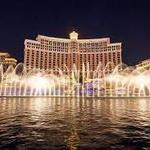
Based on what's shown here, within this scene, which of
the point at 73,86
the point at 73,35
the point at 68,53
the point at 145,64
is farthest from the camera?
the point at 73,35

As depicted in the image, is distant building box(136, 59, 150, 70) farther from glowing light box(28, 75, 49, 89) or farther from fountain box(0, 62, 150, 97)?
glowing light box(28, 75, 49, 89)

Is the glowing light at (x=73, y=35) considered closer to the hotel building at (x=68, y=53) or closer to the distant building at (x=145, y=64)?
the hotel building at (x=68, y=53)

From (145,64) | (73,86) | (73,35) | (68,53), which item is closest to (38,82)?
(73,86)

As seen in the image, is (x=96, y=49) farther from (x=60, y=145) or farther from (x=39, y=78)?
(x=60, y=145)

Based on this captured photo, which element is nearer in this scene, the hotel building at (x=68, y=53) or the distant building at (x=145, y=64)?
the distant building at (x=145, y=64)

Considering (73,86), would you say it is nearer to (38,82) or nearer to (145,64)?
(38,82)

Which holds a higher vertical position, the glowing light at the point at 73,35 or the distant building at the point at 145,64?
the glowing light at the point at 73,35

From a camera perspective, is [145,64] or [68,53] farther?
[68,53]

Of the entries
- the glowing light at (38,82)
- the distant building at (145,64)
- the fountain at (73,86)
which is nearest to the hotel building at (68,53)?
the distant building at (145,64)

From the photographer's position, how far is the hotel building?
6724 inches

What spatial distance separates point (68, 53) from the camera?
17925cm

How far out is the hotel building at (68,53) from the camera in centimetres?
17079

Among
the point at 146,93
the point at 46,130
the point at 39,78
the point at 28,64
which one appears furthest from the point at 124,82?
the point at 28,64

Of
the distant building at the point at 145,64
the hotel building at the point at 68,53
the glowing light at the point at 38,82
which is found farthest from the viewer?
the hotel building at the point at 68,53
